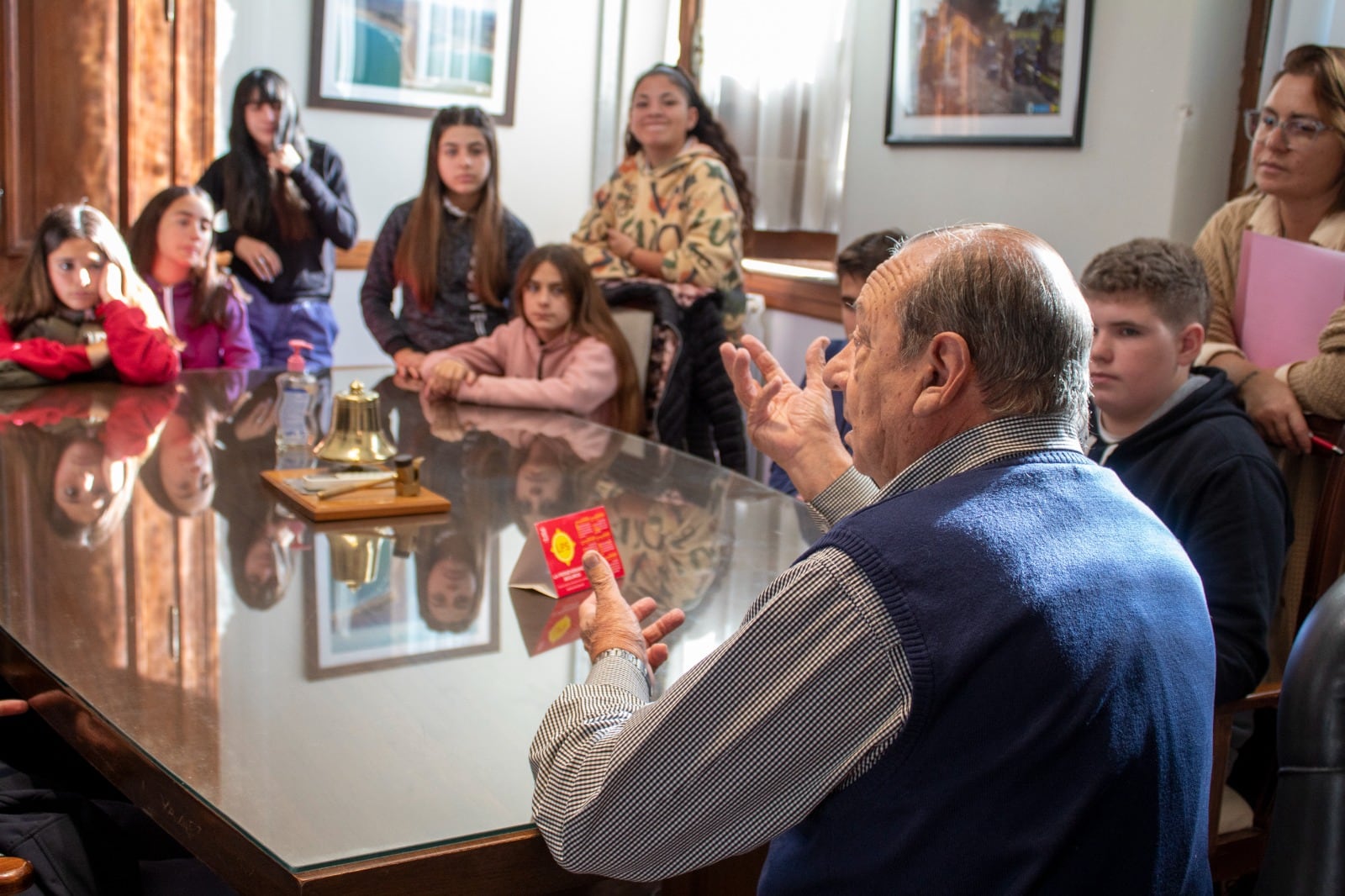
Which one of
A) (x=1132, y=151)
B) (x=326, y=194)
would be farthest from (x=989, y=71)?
(x=326, y=194)

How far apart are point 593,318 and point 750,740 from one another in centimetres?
243

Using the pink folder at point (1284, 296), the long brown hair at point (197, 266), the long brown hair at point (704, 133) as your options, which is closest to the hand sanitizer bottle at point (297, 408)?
the long brown hair at point (197, 266)

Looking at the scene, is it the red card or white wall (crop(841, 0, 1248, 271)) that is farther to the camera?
white wall (crop(841, 0, 1248, 271))

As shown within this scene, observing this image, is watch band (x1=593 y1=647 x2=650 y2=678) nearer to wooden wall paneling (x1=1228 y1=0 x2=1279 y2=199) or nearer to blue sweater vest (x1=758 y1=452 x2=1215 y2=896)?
blue sweater vest (x1=758 y1=452 x2=1215 y2=896)

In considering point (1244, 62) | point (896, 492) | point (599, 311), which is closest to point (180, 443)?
point (599, 311)

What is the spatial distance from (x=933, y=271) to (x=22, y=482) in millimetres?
1710

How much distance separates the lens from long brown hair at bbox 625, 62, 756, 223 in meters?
3.93

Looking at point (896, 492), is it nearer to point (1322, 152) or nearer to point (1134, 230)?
point (1322, 152)

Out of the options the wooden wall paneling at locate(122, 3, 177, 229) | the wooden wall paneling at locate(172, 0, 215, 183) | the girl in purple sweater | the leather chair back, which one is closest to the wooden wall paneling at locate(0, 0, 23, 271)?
the wooden wall paneling at locate(122, 3, 177, 229)

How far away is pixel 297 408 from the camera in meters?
2.59

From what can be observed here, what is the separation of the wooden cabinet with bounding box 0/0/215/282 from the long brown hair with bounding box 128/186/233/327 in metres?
1.28

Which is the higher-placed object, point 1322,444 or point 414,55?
point 414,55

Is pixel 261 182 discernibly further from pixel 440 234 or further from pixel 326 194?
pixel 440 234

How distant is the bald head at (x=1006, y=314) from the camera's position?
3.22ft
